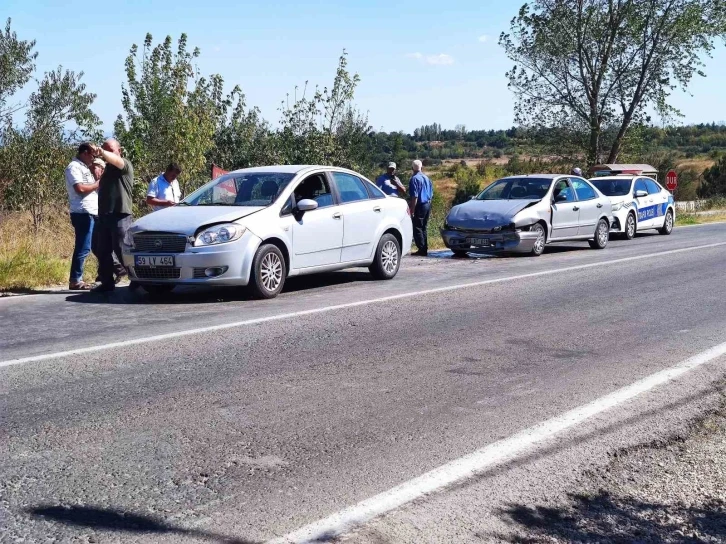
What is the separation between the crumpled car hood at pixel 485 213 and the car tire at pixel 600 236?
2595 millimetres

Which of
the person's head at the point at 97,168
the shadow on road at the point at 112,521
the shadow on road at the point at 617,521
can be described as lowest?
the shadow on road at the point at 617,521

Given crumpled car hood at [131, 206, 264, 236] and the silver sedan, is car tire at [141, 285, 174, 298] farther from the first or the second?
the silver sedan

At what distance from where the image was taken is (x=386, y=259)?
43.9 feet

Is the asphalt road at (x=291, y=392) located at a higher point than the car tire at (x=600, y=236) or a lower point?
lower

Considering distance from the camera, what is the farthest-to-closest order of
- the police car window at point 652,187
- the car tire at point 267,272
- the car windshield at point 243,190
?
the police car window at point 652,187 → the car windshield at point 243,190 → the car tire at point 267,272

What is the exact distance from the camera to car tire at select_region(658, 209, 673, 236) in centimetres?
2553

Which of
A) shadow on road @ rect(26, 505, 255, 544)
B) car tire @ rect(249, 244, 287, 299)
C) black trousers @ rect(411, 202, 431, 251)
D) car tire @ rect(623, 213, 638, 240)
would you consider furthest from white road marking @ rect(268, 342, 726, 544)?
car tire @ rect(623, 213, 638, 240)

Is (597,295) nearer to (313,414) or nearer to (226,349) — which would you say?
(226,349)

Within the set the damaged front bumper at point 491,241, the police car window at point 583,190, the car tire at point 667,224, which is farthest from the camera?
the car tire at point 667,224

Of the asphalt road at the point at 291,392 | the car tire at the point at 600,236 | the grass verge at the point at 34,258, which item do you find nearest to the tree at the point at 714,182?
the car tire at the point at 600,236

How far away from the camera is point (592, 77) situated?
40.0m

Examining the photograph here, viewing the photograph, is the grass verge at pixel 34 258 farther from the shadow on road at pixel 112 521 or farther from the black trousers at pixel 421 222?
the shadow on road at pixel 112 521

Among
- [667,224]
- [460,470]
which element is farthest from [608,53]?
[460,470]

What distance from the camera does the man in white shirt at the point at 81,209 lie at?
38.6 ft
